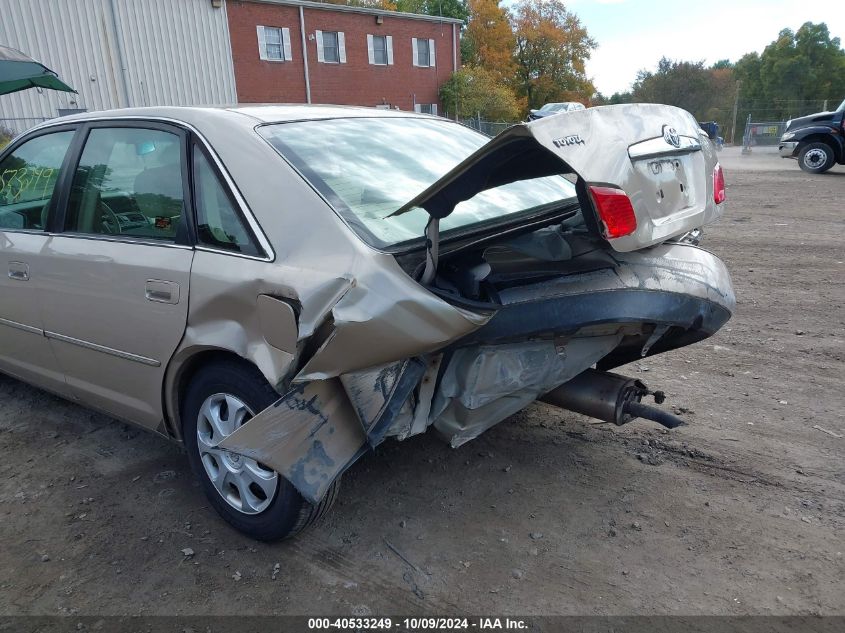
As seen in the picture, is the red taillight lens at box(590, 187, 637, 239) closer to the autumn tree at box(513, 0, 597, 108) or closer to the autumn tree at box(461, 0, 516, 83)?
the autumn tree at box(461, 0, 516, 83)

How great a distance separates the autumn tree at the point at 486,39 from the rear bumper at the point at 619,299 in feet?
151

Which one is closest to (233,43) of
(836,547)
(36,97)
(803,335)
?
(36,97)

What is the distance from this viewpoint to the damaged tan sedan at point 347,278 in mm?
2156

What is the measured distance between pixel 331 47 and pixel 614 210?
99.9 feet

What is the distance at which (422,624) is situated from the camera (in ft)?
7.31

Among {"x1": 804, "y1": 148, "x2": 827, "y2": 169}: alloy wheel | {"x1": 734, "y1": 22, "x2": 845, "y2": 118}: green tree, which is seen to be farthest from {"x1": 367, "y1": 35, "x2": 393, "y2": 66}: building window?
{"x1": 734, "y1": 22, "x2": 845, "y2": 118}: green tree

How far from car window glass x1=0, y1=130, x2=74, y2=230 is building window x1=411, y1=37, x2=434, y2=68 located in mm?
31654

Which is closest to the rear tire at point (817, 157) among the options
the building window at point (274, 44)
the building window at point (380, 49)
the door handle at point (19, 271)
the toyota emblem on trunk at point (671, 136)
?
the toyota emblem on trunk at point (671, 136)

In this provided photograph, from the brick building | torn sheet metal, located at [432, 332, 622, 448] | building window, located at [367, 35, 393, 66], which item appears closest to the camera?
torn sheet metal, located at [432, 332, 622, 448]

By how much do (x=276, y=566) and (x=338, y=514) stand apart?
0.39 metres

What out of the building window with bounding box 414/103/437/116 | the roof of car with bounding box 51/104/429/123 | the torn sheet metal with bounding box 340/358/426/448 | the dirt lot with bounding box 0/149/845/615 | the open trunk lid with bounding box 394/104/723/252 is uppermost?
the building window with bounding box 414/103/437/116

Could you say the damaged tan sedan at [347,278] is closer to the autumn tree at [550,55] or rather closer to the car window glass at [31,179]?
the car window glass at [31,179]

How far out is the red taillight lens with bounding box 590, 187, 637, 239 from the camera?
82.1 inches

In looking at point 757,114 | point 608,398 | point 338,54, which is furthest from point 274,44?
point 608,398
